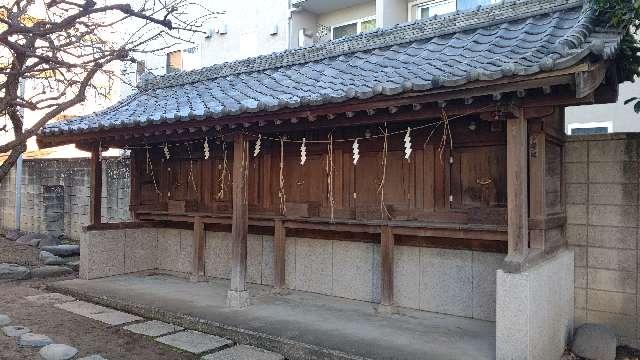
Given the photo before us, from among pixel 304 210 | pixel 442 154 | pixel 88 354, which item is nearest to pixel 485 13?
pixel 442 154

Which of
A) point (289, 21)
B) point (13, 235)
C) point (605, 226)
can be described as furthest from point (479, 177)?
point (13, 235)

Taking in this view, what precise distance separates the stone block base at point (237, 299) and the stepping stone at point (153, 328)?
88 cm

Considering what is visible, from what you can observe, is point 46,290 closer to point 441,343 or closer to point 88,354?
point 88,354

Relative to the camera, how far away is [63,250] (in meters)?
12.9

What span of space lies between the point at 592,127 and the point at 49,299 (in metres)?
12.1

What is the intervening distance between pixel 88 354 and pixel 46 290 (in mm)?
4386

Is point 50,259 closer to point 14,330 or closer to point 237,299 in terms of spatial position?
point 14,330

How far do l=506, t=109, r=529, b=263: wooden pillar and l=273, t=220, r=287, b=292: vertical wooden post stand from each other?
14.1 feet

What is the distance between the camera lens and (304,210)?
8172 mm

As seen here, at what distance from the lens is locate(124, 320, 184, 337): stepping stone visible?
23.2 feet

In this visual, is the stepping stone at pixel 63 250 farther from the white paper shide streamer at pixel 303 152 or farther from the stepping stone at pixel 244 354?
the stepping stone at pixel 244 354

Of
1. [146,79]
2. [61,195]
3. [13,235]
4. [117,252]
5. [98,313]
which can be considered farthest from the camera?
[61,195]

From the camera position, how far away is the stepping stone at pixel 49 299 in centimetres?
886

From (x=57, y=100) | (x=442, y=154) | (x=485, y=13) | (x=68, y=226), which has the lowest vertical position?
(x=68, y=226)
